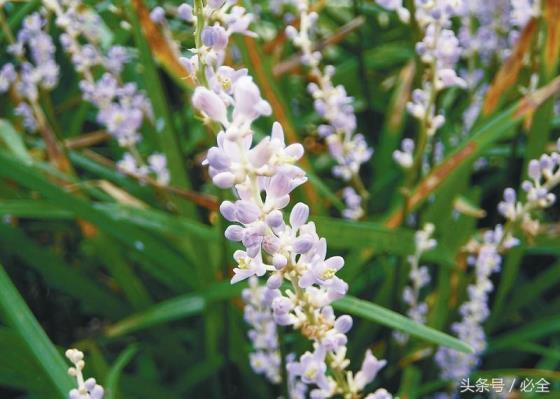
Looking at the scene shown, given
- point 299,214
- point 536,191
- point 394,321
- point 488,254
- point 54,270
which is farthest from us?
point 54,270

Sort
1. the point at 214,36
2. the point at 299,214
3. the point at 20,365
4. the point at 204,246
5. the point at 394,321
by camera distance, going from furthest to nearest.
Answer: the point at 204,246 → the point at 20,365 → the point at 394,321 → the point at 214,36 → the point at 299,214

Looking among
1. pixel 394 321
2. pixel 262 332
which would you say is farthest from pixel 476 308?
pixel 394 321

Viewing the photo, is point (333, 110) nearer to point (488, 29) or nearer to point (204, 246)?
point (204, 246)

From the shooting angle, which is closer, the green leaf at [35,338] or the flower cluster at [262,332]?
the green leaf at [35,338]

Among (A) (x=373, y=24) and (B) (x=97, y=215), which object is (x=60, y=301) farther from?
(A) (x=373, y=24)

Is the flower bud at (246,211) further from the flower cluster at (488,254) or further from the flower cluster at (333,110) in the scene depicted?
the flower cluster at (333,110)

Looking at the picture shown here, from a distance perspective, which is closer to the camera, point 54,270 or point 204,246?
point 204,246

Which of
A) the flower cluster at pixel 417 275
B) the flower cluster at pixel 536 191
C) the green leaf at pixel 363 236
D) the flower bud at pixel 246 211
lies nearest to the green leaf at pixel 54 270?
the green leaf at pixel 363 236
